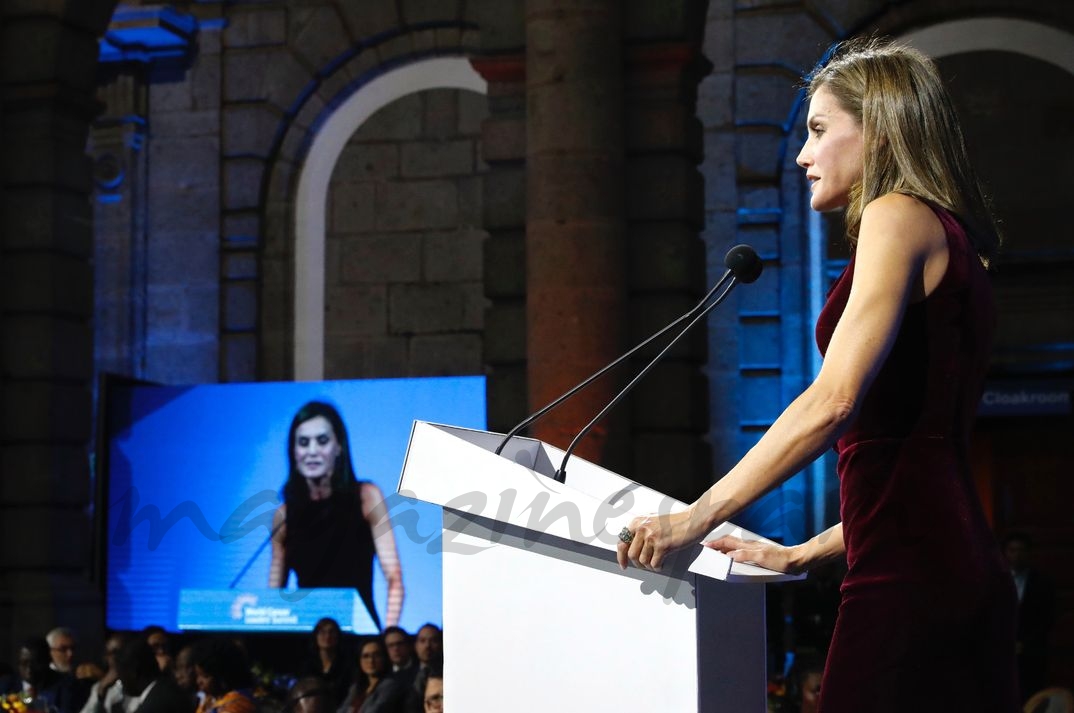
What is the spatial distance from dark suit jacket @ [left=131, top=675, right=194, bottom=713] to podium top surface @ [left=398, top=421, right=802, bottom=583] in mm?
3432

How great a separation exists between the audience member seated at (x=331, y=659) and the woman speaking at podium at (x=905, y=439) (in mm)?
5805

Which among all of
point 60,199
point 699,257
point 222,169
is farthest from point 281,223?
point 699,257

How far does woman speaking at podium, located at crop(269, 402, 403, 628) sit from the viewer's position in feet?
26.2

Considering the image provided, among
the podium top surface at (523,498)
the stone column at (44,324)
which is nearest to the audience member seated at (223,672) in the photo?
the stone column at (44,324)

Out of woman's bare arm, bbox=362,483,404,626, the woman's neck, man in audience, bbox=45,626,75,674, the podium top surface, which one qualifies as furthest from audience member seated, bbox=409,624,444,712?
the podium top surface

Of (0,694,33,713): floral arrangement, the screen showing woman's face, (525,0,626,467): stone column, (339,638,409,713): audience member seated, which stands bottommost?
(339,638,409,713): audience member seated

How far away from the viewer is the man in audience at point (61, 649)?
797 cm

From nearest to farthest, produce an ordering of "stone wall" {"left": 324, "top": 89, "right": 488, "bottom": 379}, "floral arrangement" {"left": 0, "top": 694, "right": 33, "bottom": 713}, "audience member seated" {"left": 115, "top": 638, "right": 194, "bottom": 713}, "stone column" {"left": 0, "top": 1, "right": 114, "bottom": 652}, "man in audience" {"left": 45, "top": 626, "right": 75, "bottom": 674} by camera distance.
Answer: "floral arrangement" {"left": 0, "top": 694, "right": 33, "bottom": 713} → "audience member seated" {"left": 115, "top": 638, "right": 194, "bottom": 713} → "man in audience" {"left": 45, "top": 626, "right": 75, "bottom": 674} → "stone column" {"left": 0, "top": 1, "right": 114, "bottom": 652} → "stone wall" {"left": 324, "top": 89, "right": 488, "bottom": 379}

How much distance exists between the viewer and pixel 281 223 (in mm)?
11820

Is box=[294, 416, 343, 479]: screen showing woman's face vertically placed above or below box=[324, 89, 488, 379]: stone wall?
below

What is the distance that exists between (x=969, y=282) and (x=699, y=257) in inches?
214

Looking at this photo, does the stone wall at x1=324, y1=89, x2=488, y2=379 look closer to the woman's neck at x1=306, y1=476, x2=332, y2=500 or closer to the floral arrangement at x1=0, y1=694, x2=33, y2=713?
the woman's neck at x1=306, y1=476, x2=332, y2=500

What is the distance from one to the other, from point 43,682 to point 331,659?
1.50 meters

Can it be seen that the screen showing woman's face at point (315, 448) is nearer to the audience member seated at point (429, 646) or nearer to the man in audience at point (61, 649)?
the audience member seated at point (429, 646)
